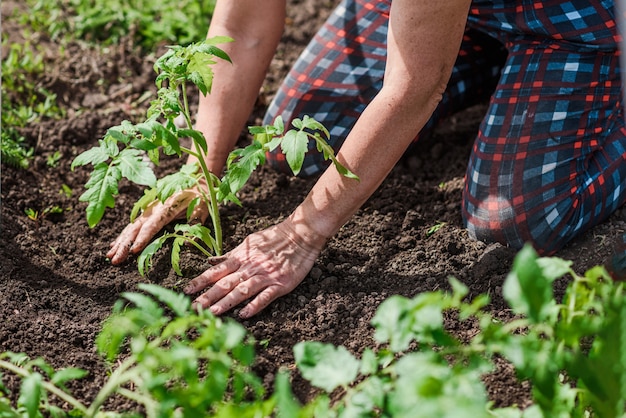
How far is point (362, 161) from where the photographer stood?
7.11ft

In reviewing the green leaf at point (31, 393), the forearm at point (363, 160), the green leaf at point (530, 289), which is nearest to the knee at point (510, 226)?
the forearm at point (363, 160)

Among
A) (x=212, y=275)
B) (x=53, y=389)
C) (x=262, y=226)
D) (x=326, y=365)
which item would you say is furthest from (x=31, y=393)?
(x=262, y=226)

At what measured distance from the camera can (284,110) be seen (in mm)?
2764

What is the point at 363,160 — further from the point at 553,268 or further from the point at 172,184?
the point at 553,268

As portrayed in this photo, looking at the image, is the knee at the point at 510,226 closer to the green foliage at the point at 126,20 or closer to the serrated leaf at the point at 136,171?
the serrated leaf at the point at 136,171

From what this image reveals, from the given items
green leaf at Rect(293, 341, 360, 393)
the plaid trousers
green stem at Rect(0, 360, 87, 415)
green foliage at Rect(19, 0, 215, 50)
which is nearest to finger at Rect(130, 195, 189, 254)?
green stem at Rect(0, 360, 87, 415)

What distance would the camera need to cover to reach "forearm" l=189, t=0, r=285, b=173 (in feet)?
8.30

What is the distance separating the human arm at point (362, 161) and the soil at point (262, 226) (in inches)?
3.4

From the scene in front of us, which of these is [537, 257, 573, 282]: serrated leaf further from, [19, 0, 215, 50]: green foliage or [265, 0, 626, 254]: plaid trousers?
[19, 0, 215, 50]: green foliage

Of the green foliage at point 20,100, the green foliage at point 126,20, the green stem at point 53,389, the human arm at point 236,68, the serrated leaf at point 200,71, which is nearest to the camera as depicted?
the green stem at point 53,389

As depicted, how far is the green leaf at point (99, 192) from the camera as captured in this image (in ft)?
6.26

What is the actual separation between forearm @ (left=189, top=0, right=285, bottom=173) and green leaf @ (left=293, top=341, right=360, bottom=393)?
3.65 ft

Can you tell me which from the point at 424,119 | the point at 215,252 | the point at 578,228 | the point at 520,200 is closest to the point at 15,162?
the point at 215,252

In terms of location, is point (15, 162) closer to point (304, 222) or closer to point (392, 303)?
point (304, 222)
